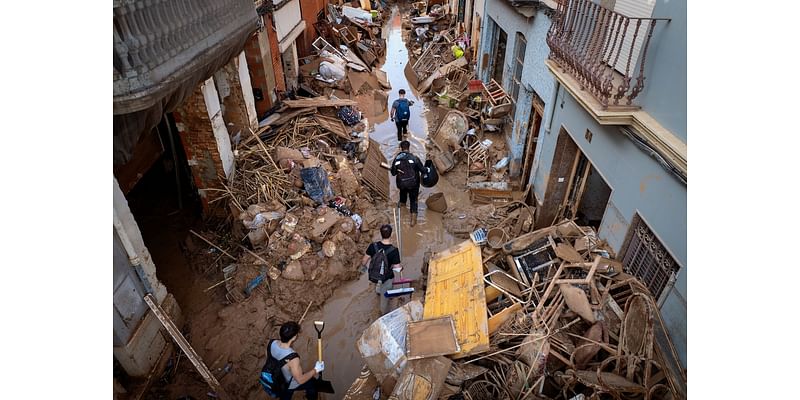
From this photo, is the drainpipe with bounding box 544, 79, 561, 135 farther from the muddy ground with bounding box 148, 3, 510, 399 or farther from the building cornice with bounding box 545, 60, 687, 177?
the muddy ground with bounding box 148, 3, 510, 399

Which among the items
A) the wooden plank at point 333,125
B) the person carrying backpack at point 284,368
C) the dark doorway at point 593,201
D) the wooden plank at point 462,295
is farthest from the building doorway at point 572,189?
the wooden plank at point 333,125

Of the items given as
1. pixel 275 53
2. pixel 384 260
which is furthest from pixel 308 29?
pixel 384 260

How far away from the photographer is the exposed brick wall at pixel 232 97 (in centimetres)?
840

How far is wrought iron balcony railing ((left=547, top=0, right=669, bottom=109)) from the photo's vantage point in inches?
182

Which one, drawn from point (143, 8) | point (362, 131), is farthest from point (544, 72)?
point (143, 8)

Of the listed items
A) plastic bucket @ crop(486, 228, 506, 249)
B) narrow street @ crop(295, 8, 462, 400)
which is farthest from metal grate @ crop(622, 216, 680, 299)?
narrow street @ crop(295, 8, 462, 400)

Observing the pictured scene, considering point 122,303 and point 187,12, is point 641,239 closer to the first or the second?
point 187,12

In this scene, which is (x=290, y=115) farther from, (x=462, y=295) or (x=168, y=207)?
(x=462, y=295)

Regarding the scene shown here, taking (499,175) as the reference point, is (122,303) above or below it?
above

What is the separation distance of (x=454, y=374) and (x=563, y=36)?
16.8ft

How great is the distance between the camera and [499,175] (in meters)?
10.3

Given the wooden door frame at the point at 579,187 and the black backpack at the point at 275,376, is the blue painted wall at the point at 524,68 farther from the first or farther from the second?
the black backpack at the point at 275,376

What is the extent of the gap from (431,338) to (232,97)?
272 inches

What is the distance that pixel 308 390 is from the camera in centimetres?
480
